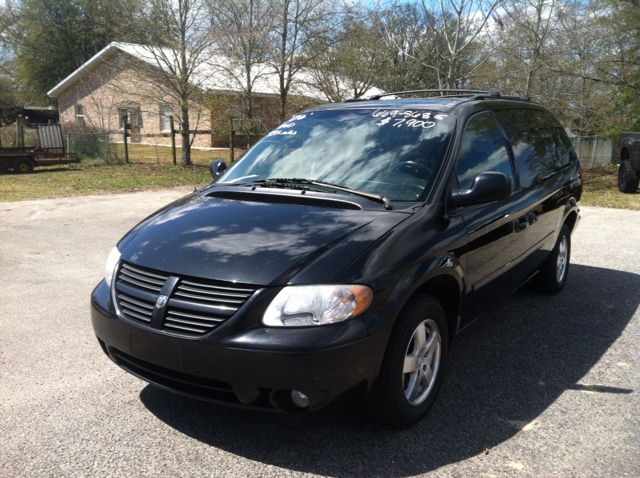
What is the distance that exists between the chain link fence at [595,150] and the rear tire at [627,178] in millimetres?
4244

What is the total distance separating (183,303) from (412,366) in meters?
1.26

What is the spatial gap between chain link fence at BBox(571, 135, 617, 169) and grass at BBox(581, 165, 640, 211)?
2.98 ft

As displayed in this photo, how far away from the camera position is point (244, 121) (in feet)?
65.7

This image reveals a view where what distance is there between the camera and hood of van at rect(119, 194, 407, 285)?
9.11ft

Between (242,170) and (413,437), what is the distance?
2.26 meters

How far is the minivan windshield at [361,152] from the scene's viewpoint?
11.8ft

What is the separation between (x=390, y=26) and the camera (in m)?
19.0

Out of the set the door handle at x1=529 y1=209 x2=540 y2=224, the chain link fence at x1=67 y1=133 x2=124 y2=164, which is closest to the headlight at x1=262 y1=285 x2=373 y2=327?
the door handle at x1=529 y1=209 x2=540 y2=224

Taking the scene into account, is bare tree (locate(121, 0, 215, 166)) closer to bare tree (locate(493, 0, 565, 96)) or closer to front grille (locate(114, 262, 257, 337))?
bare tree (locate(493, 0, 565, 96))

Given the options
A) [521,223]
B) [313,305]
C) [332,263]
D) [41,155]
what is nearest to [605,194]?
[521,223]

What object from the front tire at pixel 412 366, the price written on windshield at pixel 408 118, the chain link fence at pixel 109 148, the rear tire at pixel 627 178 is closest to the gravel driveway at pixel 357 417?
the front tire at pixel 412 366

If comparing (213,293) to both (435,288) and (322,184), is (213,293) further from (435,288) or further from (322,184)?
(435,288)

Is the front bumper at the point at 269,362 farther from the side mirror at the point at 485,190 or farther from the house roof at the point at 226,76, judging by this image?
the house roof at the point at 226,76

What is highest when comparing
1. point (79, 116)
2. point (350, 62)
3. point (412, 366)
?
point (350, 62)
